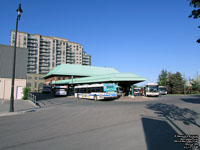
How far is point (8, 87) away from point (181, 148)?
26127 millimetres

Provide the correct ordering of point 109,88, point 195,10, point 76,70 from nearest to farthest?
1. point 195,10
2. point 109,88
3. point 76,70

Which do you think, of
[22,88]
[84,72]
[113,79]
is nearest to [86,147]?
[22,88]

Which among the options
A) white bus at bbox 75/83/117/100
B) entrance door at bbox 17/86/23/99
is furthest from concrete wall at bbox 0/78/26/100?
white bus at bbox 75/83/117/100

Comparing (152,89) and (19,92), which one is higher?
(152,89)

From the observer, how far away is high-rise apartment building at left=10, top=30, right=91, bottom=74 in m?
94.7

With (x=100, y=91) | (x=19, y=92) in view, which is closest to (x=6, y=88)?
(x=19, y=92)

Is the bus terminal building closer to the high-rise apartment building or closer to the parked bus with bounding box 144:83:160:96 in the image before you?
the parked bus with bounding box 144:83:160:96

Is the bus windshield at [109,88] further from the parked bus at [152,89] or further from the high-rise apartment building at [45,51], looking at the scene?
the high-rise apartment building at [45,51]

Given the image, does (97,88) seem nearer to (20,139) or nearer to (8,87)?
(8,87)

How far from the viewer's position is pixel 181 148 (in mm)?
4758

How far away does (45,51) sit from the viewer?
101875 mm

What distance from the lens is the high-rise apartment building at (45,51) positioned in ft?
311

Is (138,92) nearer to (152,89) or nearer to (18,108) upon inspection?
(152,89)

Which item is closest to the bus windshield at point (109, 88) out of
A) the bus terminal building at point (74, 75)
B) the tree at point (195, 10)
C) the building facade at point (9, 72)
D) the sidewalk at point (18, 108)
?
the sidewalk at point (18, 108)
